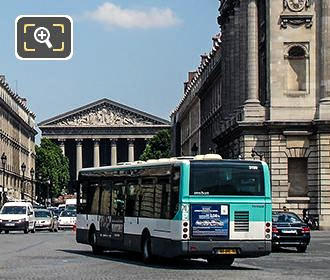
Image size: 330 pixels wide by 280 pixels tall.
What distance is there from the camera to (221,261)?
3203 cm

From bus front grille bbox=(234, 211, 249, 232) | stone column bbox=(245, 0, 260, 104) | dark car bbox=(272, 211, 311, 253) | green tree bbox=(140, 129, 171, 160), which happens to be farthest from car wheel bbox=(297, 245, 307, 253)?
green tree bbox=(140, 129, 171, 160)

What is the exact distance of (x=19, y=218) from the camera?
6619 centimetres

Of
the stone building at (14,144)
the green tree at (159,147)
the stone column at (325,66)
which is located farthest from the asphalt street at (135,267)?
the green tree at (159,147)

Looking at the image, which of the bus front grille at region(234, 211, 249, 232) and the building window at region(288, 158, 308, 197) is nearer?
the bus front grille at region(234, 211, 249, 232)

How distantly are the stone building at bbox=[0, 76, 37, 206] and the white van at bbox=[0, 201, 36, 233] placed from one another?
198ft

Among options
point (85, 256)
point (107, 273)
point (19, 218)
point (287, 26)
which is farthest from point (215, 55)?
point (107, 273)

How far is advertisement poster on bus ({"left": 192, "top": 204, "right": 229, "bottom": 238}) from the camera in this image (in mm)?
29109

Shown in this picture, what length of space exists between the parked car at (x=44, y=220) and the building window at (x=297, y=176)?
652 inches

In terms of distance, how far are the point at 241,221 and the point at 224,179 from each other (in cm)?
124

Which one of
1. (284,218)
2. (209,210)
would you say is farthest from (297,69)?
(209,210)

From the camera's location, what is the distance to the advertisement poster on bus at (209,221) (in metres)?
29.1

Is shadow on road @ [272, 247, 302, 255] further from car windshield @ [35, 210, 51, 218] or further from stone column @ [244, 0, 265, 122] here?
stone column @ [244, 0, 265, 122]

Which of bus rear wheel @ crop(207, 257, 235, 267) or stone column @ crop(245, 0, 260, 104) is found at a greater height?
stone column @ crop(245, 0, 260, 104)

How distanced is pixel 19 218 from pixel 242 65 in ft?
81.3
